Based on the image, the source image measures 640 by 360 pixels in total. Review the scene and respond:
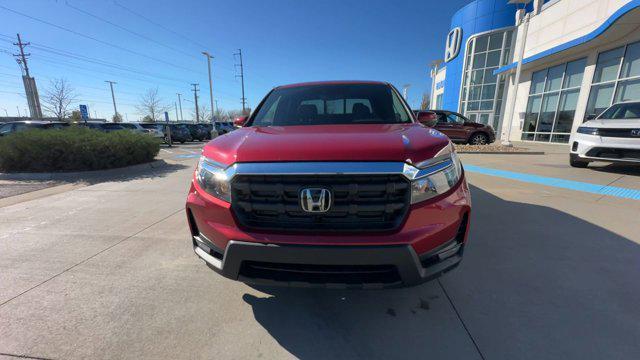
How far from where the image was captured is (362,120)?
103 inches

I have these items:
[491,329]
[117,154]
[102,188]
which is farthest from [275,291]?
[117,154]

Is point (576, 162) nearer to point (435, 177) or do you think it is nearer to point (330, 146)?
point (435, 177)

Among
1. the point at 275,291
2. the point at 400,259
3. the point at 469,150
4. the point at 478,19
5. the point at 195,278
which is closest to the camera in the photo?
the point at 400,259

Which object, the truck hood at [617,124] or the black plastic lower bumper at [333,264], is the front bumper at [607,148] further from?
the black plastic lower bumper at [333,264]

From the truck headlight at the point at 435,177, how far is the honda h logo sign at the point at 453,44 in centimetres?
3214

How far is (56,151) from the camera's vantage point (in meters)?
7.25

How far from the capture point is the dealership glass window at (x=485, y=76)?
24.5m

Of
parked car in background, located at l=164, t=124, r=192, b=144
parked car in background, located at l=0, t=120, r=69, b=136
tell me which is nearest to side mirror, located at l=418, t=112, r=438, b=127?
parked car in background, located at l=0, t=120, r=69, b=136

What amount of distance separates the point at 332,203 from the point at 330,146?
35 cm

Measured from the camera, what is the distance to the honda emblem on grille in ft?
5.14

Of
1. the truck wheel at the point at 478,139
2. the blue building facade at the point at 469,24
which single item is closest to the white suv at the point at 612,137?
the truck wheel at the point at 478,139

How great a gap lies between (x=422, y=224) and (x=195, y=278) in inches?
81.2

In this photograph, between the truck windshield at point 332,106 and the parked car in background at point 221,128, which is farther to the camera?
the parked car in background at point 221,128

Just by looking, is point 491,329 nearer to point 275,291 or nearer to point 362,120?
point 275,291
